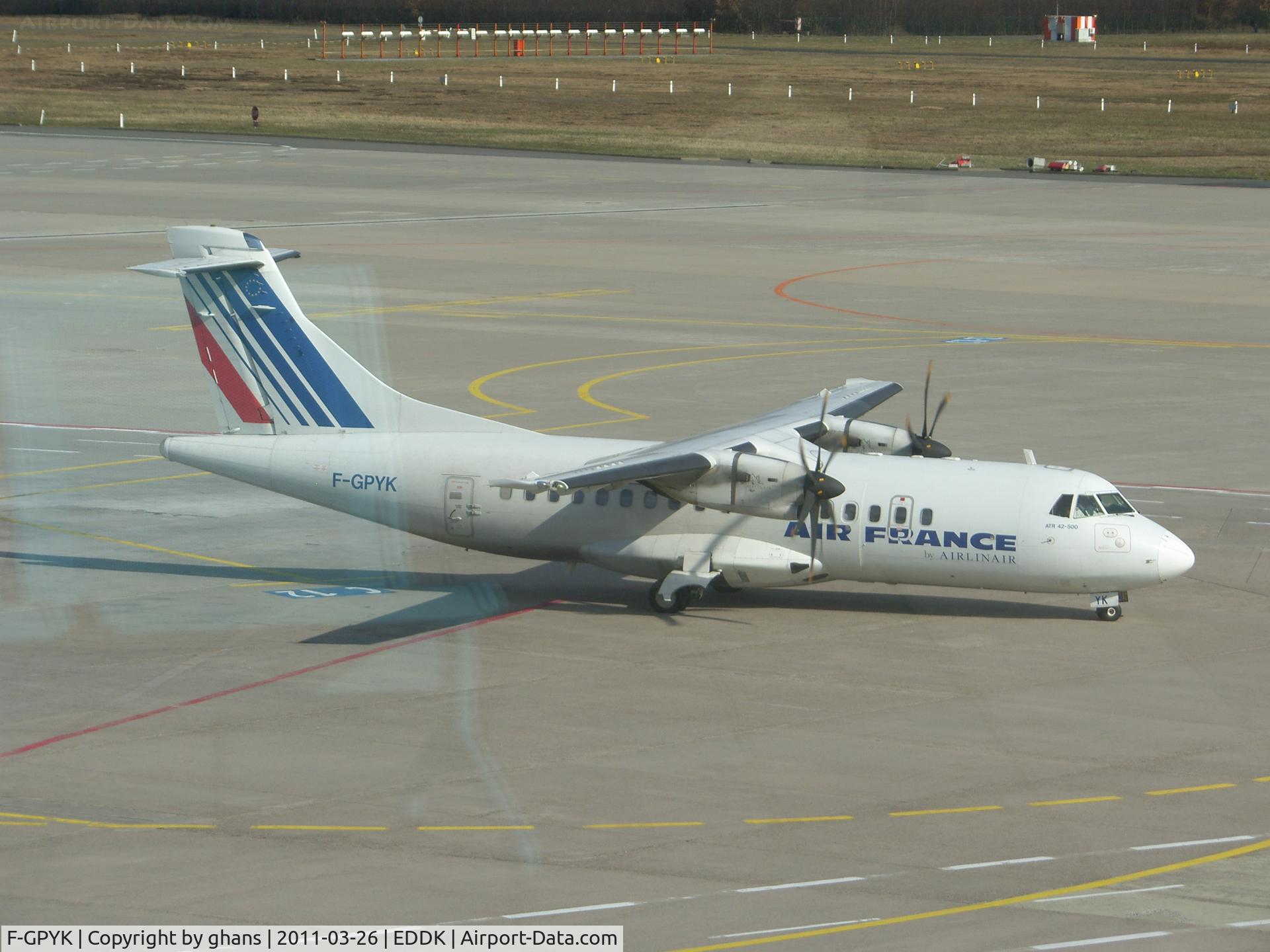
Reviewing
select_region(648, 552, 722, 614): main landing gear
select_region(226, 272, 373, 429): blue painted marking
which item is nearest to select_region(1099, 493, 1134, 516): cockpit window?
select_region(648, 552, 722, 614): main landing gear

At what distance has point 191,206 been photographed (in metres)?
83.9

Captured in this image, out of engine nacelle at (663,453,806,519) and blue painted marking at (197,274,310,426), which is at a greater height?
blue painted marking at (197,274,310,426)

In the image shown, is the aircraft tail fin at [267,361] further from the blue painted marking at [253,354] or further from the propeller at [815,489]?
the propeller at [815,489]

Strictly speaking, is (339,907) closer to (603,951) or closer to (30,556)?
(603,951)

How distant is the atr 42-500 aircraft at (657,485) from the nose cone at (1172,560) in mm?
32

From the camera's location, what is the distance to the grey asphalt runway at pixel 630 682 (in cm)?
1898

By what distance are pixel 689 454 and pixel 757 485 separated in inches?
49.5

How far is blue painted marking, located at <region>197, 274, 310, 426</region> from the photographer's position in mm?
32719

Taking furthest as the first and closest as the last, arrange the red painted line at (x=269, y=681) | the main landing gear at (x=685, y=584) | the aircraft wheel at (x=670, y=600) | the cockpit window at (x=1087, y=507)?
the aircraft wheel at (x=670, y=600) < the main landing gear at (x=685, y=584) < the cockpit window at (x=1087, y=507) < the red painted line at (x=269, y=681)

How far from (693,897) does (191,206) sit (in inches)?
2787

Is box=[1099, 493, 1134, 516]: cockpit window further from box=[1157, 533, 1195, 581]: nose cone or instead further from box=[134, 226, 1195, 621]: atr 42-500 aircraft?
box=[1157, 533, 1195, 581]: nose cone

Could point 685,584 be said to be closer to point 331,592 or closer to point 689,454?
point 689,454

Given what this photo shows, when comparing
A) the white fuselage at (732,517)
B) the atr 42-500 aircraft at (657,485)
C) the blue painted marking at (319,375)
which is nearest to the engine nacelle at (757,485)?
the atr 42-500 aircraft at (657,485)

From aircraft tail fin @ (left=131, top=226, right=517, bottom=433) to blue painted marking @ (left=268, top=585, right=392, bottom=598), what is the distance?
287 centimetres
